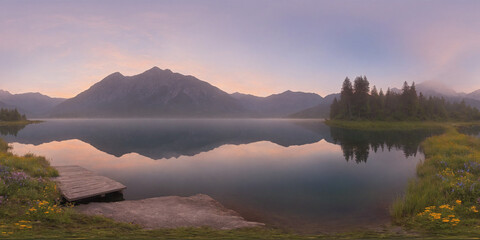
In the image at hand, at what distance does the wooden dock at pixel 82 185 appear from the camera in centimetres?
1854

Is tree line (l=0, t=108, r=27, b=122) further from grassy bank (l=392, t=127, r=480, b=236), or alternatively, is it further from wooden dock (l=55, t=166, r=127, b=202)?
grassy bank (l=392, t=127, r=480, b=236)

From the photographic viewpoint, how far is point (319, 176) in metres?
28.9

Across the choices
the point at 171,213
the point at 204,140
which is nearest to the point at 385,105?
the point at 204,140

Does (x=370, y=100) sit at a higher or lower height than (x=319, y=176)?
higher

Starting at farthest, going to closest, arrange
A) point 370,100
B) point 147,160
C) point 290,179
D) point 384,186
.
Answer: point 370,100 < point 147,160 < point 290,179 < point 384,186

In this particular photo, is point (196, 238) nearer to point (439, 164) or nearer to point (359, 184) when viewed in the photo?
point (359, 184)

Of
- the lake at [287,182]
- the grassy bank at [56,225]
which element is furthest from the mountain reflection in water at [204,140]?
the grassy bank at [56,225]

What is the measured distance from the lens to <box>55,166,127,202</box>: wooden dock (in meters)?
18.5

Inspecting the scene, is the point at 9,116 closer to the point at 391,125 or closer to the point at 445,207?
the point at 445,207

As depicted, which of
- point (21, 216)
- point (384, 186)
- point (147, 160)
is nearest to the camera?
point (21, 216)

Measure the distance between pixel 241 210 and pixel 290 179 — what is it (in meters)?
→ 11.0

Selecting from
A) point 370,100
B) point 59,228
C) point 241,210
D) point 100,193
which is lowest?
point 241,210

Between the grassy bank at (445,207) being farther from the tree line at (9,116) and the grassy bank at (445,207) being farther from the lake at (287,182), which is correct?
the tree line at (9,116)

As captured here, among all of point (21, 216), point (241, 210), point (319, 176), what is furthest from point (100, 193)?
point (319, 176)
